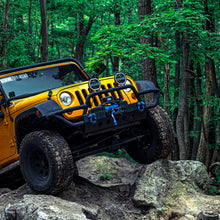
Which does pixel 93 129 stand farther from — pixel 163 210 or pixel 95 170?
pixel 95 170

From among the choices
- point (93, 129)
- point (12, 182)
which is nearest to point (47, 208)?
point (93, 129)

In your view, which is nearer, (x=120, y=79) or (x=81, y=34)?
(x=120, y=79)

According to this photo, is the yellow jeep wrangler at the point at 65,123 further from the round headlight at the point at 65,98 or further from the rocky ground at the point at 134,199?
the rocky ground at the point at 134,199

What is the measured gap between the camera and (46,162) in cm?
434

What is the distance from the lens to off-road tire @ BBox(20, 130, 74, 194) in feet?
13.2

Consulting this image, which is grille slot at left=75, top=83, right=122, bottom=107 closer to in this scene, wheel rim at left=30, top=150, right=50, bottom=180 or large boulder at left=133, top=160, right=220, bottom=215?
wheel rim at left=30, top=150, right=50, bottom=180

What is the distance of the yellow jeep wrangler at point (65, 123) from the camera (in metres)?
4.10

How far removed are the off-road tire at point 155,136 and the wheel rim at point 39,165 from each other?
167 cm

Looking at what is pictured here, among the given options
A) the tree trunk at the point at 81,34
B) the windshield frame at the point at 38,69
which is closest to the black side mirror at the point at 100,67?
the windshield frame at the point at 38,69

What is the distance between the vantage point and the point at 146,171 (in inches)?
207

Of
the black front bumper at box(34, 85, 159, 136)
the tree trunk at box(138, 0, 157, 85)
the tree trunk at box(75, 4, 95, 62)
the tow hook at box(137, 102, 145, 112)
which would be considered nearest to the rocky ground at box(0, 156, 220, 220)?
the black front bumper at box(34, 85, 159, 136)

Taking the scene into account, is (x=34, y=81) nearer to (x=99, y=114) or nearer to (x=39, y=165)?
(x=39, y=165)

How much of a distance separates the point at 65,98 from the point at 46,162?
0.95 meters

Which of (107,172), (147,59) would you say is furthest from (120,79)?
(147,59)
